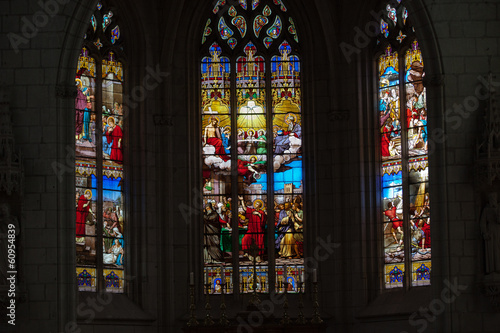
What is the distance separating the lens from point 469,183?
24.5 m

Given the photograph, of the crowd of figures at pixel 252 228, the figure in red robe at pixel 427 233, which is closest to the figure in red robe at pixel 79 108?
the crowd of figures at pixel 252 228

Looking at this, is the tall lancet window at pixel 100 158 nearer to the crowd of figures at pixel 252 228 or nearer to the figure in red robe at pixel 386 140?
the crowd of figures at pixel 252 228

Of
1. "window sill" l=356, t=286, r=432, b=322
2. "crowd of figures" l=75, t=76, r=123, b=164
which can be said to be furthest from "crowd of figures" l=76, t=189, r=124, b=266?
"window sill" l=356, t=286, r=432, b=322

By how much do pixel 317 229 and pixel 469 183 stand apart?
4.83 meters

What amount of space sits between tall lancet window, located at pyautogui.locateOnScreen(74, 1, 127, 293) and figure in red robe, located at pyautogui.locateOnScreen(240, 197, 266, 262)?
9.30 feet

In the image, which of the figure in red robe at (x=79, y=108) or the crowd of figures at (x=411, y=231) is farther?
the figure in red robe at (x=79, y=108)

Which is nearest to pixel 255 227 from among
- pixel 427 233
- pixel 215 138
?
pixel 215 138

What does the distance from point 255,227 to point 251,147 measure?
1.85 metres

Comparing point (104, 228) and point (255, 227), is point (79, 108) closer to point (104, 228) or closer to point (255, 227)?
point (104, 228)

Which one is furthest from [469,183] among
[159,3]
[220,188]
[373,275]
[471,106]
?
[159,3]

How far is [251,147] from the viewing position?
2944 cm

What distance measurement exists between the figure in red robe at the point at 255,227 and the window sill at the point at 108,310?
2873 millimetres

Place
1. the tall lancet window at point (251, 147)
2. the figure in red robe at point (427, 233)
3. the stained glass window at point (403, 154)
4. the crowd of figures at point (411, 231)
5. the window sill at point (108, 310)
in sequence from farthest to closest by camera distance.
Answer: the tall lancet window at point (251, 147) < the stained glass window at point (403, 154) < the crowd of figures at point (411, 231) < the figure in red robe at point (427, 233) < the window sill at point (108, 310)

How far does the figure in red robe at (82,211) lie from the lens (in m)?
27.2
